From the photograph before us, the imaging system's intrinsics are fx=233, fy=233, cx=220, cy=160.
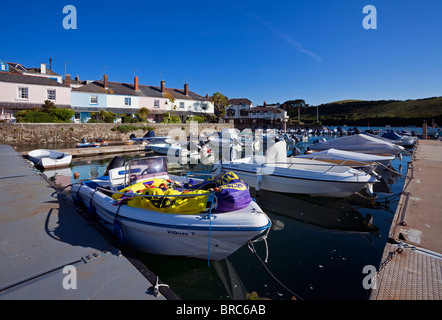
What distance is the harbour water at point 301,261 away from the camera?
199 inches

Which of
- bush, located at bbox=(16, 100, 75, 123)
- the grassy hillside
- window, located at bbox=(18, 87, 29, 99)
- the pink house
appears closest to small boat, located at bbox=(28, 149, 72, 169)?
bush, located at bbox=(16, 100, 75, 123)

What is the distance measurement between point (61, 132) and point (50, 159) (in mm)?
15719

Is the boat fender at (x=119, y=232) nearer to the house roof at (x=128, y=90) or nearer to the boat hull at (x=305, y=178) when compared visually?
the boat hull at (x=305, y=178)

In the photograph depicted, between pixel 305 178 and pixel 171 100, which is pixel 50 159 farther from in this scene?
pixel 171 100

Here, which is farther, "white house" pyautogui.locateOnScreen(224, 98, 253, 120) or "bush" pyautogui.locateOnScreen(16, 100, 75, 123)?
"white house" pyautogui.locateOnScreen(224, 98, 253, 120)

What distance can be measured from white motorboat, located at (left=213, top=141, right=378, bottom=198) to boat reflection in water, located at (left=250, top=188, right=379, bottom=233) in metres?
0.35

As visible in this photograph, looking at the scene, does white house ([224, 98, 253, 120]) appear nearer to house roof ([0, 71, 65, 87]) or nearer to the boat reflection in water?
Result: house roof ([0, 71, 65, 87])

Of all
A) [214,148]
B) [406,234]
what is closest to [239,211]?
[406,234]

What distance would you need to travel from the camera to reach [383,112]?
458ft

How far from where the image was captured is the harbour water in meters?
5.05

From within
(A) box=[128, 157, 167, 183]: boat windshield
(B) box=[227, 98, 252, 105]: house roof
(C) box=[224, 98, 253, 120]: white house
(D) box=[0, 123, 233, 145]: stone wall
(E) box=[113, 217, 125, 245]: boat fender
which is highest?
(B) box=[227, 98, 252, 105]: house roof

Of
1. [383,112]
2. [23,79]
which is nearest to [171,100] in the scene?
[23,79]

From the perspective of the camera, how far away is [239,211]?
5266mm
